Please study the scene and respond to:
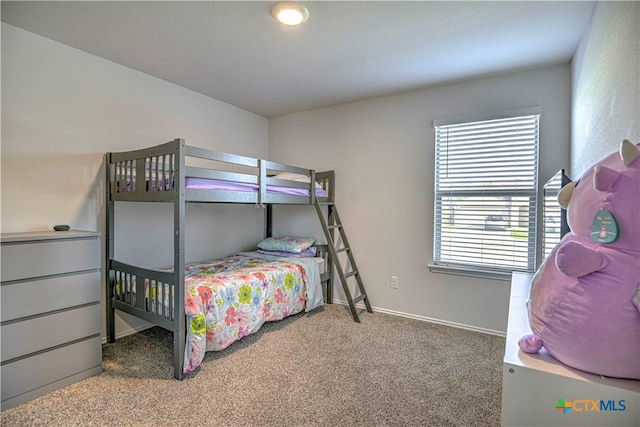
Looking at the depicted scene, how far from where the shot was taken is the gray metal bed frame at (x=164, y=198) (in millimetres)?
1993

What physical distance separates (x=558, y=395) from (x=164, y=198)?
83.5 inches

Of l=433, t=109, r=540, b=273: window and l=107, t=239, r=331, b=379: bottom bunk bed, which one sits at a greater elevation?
l=433, t=109, r=540, b=273: window

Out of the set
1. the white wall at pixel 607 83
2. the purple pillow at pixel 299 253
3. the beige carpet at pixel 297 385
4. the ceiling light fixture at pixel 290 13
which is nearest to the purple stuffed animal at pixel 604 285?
the white wall at pixel 607 83

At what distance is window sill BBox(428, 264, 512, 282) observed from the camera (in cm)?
274

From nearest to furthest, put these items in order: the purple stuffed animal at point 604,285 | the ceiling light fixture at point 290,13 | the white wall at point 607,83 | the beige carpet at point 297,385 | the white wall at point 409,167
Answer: the purple stuffed animal at point 604,285 → the white wall at point 607,83 → the beige carpet at point 297,385 → the ceiling light fixture at point 290,13 → the white wall at point 409,167

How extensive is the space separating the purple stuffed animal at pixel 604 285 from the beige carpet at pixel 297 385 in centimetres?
108

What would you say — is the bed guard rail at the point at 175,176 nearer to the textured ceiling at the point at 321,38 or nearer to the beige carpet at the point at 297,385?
the textured ceiling at the point at 321,38

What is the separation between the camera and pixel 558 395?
82 centimetres

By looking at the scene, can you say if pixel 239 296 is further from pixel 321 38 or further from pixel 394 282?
pixel 321 38

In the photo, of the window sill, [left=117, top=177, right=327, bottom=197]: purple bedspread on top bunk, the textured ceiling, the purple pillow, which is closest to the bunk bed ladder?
the purple pillow

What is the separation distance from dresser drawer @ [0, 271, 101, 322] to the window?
2775 mm

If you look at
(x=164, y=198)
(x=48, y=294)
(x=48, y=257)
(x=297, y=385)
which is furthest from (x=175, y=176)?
(x=297, y=385)

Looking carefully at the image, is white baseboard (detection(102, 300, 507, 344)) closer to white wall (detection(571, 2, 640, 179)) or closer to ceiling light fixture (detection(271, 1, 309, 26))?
white wall (detection(571, 2, 640, 179))

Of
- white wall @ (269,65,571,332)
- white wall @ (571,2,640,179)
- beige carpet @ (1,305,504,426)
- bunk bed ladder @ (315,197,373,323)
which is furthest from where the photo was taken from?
bunk bed ladder @ (315,197,373,323)
